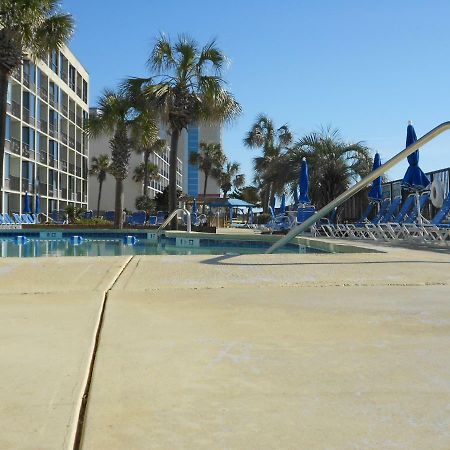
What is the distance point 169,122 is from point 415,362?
70.4 ft

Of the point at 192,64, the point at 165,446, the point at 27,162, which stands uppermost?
the point at 192,64

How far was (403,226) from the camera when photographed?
1430 centimetres

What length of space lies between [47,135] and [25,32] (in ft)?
69.1

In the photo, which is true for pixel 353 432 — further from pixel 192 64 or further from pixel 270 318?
pixel 192 64

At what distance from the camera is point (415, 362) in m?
2.79

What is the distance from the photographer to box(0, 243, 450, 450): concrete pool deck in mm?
1915

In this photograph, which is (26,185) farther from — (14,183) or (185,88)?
(185,88)

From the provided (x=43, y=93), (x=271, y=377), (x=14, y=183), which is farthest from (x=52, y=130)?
(x=271, y=377)

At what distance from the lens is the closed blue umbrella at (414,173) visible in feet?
50.8

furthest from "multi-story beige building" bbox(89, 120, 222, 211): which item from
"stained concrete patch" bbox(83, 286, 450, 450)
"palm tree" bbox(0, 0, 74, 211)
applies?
"stained concrete patch" bbox(83, 286, 450, 450)

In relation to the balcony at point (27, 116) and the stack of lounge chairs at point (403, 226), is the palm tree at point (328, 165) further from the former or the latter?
the balcony at point (27, 116)

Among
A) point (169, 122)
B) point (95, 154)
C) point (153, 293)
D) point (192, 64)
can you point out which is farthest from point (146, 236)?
point (95, 154)

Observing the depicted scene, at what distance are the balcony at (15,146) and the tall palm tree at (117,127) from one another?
31.7ft

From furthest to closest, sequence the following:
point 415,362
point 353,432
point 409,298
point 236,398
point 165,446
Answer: point 409,298 < point 415,362 < point 236,398 < point 353,432 < point 165,446
